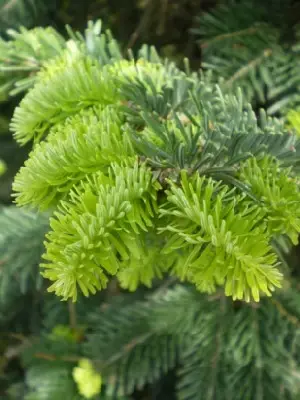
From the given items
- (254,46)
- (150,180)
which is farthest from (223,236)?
(254,46)

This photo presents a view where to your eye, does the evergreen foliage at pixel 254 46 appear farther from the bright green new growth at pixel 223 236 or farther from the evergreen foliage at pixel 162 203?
the bright green new growth at pixel 223 236

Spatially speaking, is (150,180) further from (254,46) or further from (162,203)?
(254,46)

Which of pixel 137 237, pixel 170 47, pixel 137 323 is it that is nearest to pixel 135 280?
pixel 137 237

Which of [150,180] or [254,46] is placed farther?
[254,46]

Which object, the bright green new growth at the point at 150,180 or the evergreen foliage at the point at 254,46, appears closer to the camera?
the bright green new growth at the point at 150,180

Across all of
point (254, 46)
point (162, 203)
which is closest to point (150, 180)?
point (162, 203)

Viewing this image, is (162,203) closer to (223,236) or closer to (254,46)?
(223,236)

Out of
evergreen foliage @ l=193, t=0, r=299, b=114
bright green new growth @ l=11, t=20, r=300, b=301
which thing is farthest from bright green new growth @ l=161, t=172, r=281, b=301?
evergreen foliage @ l=193, t=0, r=299, b=114

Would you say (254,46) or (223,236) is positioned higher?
(254,46)

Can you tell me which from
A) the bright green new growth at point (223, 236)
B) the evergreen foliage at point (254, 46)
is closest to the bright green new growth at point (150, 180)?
the bright green new growth at point (223, 236)

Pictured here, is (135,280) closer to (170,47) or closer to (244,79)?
(244,79)
